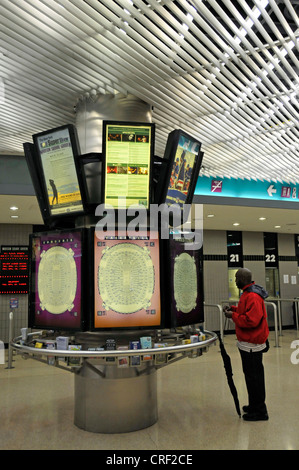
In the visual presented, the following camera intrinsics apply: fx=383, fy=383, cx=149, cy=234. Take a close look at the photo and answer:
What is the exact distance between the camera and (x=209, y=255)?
1249cm

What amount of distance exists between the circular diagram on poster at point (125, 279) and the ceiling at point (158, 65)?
1.86 meters

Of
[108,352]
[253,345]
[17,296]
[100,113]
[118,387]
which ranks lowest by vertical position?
[118,387]

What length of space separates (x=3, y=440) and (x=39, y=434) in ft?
1.16

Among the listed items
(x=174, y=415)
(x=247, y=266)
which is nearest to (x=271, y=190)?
(x=247, y=266)

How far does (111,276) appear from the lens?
3.98 metres

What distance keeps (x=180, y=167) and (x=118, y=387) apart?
2502 mm

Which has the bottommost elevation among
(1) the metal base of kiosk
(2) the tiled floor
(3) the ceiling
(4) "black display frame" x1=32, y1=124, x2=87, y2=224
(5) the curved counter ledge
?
(2) the tiled floor

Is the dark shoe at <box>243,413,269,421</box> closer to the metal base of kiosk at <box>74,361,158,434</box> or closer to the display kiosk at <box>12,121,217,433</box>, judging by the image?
the display kiosk at <box>12,121,217,433</box>

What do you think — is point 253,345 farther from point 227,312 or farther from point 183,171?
point 183,171

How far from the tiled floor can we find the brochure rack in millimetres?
113

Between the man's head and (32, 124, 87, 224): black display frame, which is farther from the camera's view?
the man's head

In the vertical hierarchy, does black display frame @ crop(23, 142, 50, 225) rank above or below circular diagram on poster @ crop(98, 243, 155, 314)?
above

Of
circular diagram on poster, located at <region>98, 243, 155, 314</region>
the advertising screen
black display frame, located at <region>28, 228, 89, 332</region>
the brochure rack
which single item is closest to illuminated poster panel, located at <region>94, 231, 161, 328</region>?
circular diagram on poster, located at <region>98, 243, 155, 314</region>

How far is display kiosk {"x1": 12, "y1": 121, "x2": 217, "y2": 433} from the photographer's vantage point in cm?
394
